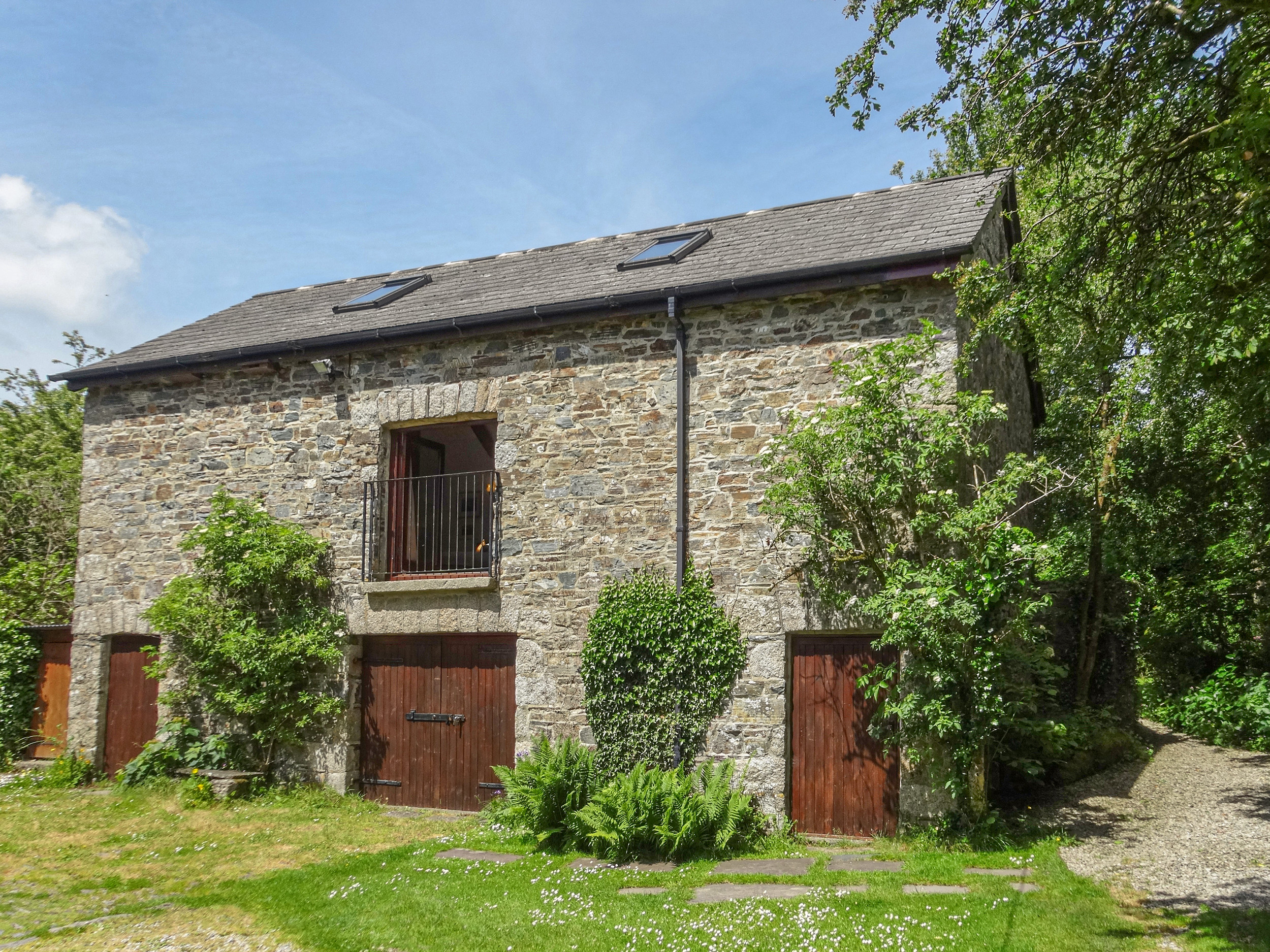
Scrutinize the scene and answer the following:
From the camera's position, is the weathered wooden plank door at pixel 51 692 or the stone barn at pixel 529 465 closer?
the stone barn at pixel 529 465

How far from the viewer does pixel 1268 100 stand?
15.6ft

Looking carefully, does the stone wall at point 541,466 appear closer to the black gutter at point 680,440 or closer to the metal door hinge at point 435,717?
the black gutter at point 680,440

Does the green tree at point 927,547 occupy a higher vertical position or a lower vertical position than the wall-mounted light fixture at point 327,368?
lower

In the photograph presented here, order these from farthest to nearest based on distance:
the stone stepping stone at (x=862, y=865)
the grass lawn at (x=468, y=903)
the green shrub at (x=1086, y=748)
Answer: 1. the green shrub at (x=1086, y=748)
2. the stone stepping stone at (x=862, y=865)
3. the grass lawn at (x=468, y=903)

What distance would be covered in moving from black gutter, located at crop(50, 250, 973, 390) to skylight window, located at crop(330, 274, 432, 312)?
1.26 metres

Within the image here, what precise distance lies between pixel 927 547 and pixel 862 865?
2469 millimetres

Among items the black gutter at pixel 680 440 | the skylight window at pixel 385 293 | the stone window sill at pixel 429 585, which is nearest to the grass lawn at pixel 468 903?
the stone window sill at pixel 429 585

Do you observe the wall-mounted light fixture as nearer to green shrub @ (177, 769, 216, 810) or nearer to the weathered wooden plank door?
green shrub @ (177, 769, 216, 810)

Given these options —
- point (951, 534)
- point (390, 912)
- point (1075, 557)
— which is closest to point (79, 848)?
point (390, 912)

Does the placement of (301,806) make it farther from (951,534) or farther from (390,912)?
(951,534)

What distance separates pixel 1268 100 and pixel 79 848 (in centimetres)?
979

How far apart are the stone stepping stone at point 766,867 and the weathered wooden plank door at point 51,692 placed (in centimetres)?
868

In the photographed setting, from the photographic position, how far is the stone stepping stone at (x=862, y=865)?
274 inches

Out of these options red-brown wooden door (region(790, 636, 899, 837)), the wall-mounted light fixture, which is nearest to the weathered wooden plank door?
the wall-mounted light fixture
